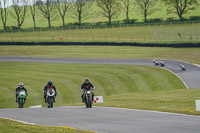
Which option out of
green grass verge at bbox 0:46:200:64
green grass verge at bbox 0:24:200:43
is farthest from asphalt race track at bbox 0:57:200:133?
green grass verge at bbox 0:24:200:43

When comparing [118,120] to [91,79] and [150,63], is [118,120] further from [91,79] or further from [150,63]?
[150,63]

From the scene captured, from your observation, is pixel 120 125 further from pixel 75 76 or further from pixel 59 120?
pixel 75 76

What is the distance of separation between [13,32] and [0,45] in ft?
106

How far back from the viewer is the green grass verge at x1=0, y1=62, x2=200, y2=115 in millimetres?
36688

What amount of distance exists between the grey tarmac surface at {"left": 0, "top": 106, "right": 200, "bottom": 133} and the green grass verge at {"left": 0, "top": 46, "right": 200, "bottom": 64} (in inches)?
1377

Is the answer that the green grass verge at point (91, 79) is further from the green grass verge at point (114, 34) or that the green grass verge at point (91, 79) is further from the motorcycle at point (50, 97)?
the green grass verge at point (114, 34)

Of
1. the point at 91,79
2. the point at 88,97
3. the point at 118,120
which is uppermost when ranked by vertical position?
the point at 118,120

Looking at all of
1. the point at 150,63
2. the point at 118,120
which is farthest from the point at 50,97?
the point at 150,63

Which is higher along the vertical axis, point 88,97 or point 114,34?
point 114,34

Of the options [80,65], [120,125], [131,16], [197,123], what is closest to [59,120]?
[120,125]

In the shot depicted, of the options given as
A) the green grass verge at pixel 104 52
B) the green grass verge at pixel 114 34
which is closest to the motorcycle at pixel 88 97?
the green grass verge at pixel 104 52

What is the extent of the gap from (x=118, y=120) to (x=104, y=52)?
52.6 m

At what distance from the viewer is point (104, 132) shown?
14891 mm

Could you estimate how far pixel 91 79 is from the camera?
151ft
